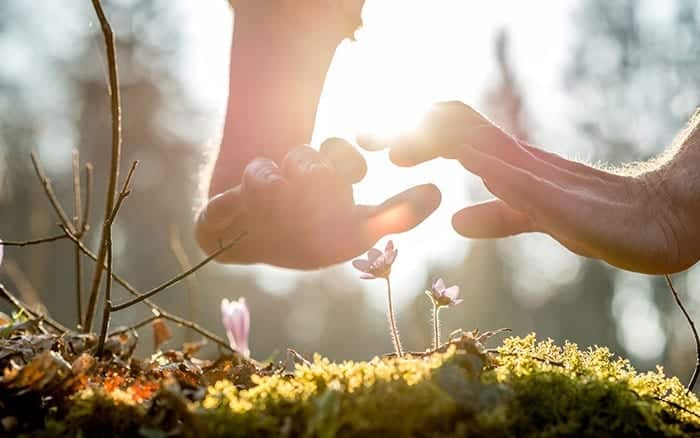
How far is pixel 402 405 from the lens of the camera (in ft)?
2.93

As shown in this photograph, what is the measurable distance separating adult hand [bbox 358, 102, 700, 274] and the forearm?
1.07 meters

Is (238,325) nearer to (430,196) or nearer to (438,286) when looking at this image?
(430,196)

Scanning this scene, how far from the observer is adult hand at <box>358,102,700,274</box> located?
1674 mm

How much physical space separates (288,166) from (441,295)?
0.59 meters

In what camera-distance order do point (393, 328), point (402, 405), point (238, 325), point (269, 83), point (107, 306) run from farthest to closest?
point (269, 83), point (238, 325), point (393, 328), point (107, 306), point (402, 405)

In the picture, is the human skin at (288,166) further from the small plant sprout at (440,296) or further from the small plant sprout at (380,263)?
the small plant sprout at (440,296)

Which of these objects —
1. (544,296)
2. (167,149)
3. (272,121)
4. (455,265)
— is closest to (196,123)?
(167,149)

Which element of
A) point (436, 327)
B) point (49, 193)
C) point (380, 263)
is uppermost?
point (49, 193)

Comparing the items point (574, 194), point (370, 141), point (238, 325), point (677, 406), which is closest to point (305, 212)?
point (370, 141)

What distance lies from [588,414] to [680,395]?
0.36m

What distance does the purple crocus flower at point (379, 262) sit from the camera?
1736mm

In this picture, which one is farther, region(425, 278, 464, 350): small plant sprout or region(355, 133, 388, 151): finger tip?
region(355, 133, 388, 151): finger tip

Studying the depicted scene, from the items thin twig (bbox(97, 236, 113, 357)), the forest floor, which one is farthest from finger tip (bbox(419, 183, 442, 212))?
thin twig (bbox(97, 236, 113, 357))

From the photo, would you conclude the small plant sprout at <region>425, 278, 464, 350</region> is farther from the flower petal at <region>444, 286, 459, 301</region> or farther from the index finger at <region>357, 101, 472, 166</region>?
the index finger at <region>357, 101, 472, 166</region>
